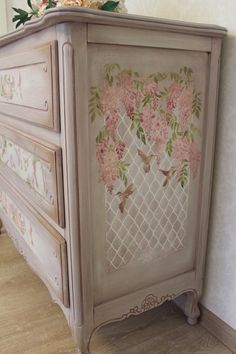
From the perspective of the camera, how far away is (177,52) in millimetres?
989

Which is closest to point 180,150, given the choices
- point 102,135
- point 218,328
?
point 102,135

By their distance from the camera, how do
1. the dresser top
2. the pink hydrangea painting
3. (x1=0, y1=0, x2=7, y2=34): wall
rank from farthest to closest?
(x1=0, y1=0, x2=7, y2=34): wall < the pink hydrangea painting < the dresser top

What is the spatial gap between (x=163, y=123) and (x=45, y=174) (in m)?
0.38

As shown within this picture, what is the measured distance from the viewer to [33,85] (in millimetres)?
973

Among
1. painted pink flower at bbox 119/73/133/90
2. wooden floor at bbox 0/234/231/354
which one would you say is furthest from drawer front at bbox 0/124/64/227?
wooden floor at bbox 0/234/231/354

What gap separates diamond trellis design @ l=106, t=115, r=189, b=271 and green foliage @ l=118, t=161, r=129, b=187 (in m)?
0.01

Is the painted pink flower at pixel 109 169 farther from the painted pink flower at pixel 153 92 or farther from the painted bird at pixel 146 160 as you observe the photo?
the painted pink flower at pixel 153 92

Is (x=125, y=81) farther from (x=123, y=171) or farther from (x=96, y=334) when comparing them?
(x=96, y=334)

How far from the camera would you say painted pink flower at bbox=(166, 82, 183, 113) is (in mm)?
1013

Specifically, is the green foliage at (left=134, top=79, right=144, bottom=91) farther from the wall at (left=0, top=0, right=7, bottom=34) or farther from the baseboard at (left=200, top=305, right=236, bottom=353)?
the wall at (left=0, top=0, right=7, bottom=34)

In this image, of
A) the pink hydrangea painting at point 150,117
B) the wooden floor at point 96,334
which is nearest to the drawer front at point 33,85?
the pink hydrangea painting at point 150,117

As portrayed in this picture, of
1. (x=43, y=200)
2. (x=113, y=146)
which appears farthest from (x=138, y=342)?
(x=113, y=146)

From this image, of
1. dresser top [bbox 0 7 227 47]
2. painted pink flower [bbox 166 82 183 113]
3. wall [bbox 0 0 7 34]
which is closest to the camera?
dresser top [bbox 0 7 227 47]

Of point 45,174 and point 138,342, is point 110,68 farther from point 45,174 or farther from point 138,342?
point 138,342
